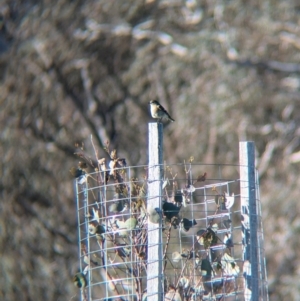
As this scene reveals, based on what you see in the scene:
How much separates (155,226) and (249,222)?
1.25 feet

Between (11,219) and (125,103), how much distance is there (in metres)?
1.52

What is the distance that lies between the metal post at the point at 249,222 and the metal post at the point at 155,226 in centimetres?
34

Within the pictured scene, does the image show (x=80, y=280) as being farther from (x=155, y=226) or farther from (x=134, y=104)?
(x=134, y=104)

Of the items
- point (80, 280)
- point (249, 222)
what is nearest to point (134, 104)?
point (80, 280)

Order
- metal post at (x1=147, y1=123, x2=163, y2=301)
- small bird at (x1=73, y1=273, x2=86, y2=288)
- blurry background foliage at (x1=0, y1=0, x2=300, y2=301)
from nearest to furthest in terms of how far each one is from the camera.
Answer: metal post at (x1=147, y1=123, x2=163, y2=301) < small bird at (x1=73, y1=273, x2=86, y2=288) < blurry background foliage at (x1=0, y1=0, x2=300, y2=301)

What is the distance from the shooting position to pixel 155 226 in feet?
12.9

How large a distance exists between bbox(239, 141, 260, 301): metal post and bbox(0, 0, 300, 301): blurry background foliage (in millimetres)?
4953

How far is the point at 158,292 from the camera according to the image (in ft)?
12.8

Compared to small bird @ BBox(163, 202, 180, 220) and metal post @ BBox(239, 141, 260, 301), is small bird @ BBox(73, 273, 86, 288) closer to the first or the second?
small bird @ BBox(163, 202, 180, 220)

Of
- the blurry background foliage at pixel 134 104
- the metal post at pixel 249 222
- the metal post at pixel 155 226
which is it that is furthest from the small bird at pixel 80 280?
the blurry background foliage at pixel 134 104

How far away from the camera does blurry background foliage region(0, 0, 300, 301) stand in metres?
9.16

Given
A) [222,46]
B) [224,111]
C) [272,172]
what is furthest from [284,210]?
[222,46]

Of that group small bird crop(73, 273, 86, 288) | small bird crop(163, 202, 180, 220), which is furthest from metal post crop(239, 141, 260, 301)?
small bird crop(73, 273, 86, 288)

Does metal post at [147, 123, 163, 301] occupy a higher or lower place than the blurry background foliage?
lower
